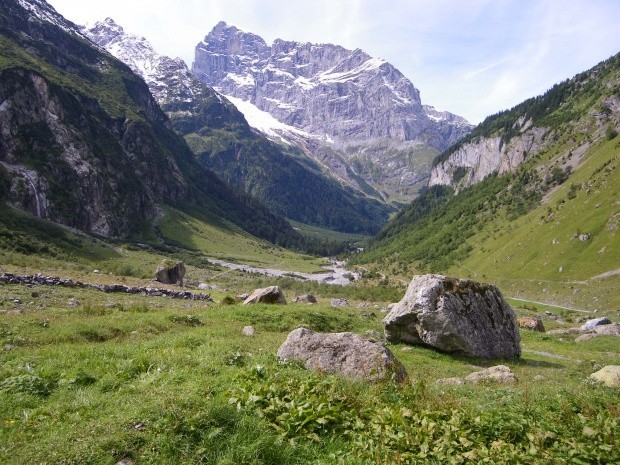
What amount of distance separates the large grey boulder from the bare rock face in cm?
1090

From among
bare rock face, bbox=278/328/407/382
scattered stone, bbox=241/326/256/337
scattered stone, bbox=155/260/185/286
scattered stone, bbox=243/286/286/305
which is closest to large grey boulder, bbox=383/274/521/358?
scattered stone, bbox=241/326/256/337

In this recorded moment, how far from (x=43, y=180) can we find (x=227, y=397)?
16413 centimetres

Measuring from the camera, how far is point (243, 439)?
8.72 metres

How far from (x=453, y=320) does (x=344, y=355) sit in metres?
12.8

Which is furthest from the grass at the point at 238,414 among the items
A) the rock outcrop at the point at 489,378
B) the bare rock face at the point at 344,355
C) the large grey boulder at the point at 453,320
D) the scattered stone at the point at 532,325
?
the scattered stone at the point at 532,325

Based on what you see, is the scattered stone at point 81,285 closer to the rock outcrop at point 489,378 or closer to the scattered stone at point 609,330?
the rock outcrop at point 489,378

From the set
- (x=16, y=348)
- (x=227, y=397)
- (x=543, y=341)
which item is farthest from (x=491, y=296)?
(x=16, y=348)

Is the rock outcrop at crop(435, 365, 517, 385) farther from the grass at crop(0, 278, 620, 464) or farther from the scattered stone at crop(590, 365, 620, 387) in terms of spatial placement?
the scattered stone at crop(590, 365, 620, 387)

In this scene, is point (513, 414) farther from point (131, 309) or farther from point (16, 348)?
point (131, 309)

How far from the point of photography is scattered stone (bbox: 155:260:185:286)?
214 feet

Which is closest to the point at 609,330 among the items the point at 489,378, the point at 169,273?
the point at 489,378

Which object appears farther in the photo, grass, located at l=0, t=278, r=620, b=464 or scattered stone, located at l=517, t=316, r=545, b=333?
scattered stone, located at l=517, t=316, r=545, b=333

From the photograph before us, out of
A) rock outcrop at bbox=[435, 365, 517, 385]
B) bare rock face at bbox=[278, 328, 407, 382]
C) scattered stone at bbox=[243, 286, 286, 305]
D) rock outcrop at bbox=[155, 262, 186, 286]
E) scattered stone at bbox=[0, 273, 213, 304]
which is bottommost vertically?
rock outcrop at bbox=[155, 262, 186, 286]

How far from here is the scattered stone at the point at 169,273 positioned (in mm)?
65312
